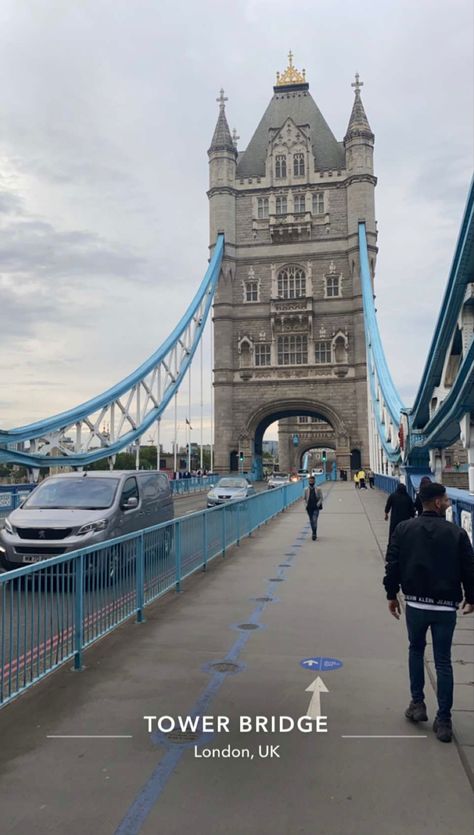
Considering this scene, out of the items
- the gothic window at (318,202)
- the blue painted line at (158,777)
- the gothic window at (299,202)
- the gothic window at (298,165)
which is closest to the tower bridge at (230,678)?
the blue painted line at (158,777)

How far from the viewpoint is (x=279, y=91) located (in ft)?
190

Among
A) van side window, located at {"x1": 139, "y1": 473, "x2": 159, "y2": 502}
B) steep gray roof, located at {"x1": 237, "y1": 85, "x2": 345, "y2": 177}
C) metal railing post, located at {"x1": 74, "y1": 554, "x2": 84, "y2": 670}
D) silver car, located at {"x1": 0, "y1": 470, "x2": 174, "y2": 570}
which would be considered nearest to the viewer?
metal railing post, located at {"x1": 74, "y1": 554, "x2": 84, "y2": 670}

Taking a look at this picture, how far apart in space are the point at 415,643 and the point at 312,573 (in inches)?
221

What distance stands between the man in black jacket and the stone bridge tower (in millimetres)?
44569

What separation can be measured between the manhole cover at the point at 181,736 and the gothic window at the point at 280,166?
5427 cm

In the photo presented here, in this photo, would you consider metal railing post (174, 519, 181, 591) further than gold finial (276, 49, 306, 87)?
No

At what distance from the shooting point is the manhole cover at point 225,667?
16.8 ft

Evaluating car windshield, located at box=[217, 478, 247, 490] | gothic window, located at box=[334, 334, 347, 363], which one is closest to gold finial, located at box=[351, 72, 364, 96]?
gothic window, located at box=[334, 334, 347, 363]

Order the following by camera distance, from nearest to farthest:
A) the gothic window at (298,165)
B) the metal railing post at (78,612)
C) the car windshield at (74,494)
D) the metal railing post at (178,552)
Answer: the metal railing post at (78,612), the metal railing post at (178,552), the car windshield at (74,494), the gothic window at (298,165)

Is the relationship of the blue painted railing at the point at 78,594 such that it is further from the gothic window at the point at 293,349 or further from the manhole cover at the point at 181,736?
the gothic window at the point at 293,349

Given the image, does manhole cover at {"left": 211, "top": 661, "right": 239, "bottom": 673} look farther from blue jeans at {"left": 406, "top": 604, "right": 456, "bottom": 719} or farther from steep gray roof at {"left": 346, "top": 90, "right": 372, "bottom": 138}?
steep gray roof at {"left": 346, "top": 90, "right": 372, "bottom": 138}

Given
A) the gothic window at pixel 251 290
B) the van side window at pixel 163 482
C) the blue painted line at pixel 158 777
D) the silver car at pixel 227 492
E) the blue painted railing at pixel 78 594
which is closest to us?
the blue painted line at pixel 158 777

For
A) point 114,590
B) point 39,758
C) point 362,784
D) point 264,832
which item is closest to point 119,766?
point 39,758

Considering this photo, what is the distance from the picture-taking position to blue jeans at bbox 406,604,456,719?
154 inches
